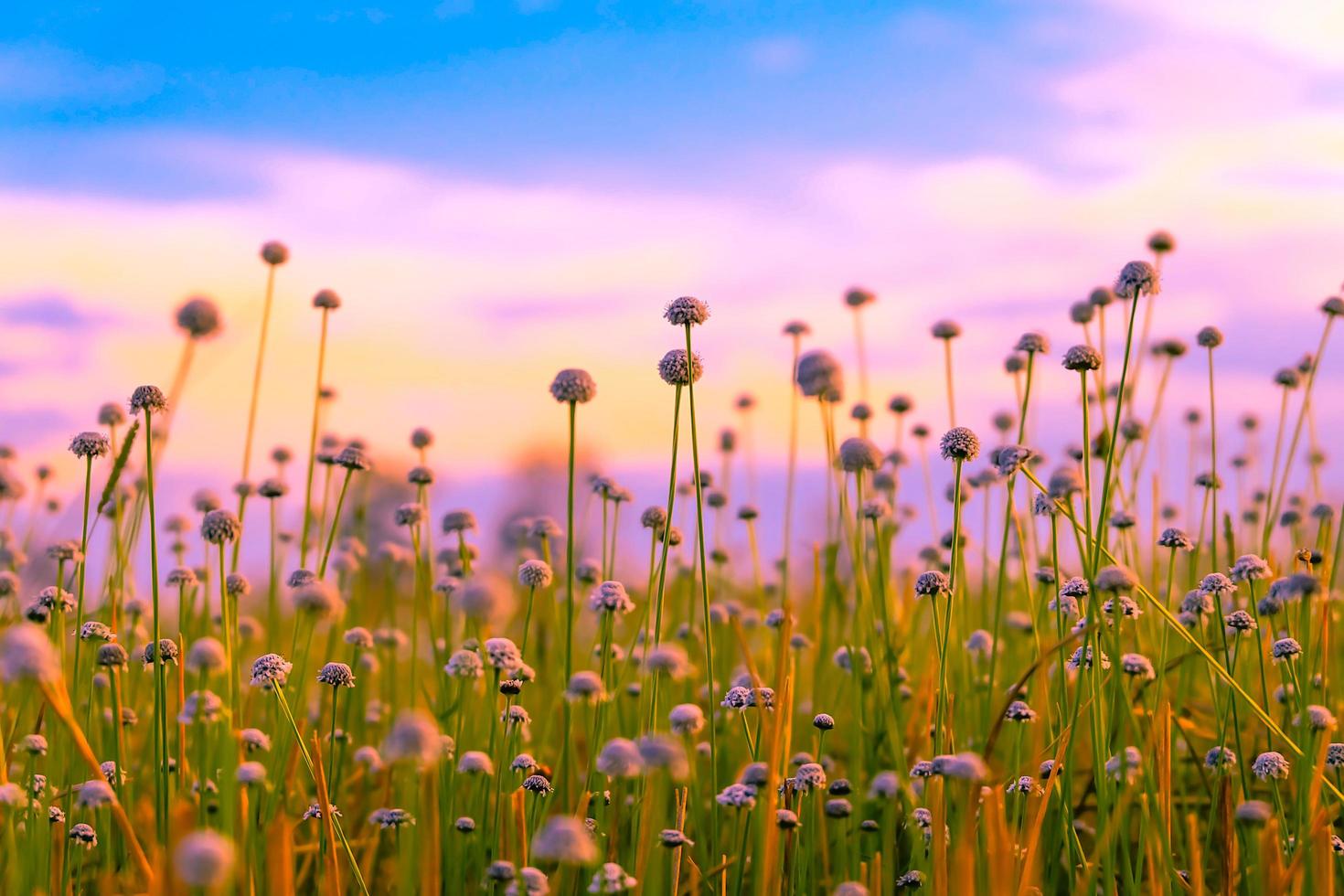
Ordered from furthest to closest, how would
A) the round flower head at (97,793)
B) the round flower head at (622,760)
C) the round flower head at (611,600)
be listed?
the round flower head at (611,600) < the round flower head at (97,793) < the round flower head at (622,760)

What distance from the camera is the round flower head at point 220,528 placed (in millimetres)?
2713

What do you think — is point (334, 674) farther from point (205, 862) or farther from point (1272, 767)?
point (1272, 767)

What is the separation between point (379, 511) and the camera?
32.2ft

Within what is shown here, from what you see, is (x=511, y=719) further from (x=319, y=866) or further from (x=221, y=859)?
(x=221, y=859)

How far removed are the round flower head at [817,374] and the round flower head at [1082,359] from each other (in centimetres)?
49

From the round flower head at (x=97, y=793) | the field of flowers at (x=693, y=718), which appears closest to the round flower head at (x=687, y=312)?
the field of flowers at (x=693, y=718)

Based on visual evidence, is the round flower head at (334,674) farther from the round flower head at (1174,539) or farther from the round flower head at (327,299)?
the round flower head at (1174,539)

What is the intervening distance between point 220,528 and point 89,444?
0.34 m

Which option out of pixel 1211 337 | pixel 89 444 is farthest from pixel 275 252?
pixel 1211 337

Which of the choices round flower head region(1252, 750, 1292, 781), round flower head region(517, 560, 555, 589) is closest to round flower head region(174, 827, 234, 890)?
round flower head region(517, 560, 555, 589)

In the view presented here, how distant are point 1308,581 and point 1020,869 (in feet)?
2.47

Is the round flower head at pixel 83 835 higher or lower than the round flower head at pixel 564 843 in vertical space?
lower

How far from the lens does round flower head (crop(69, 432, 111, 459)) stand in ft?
8.61

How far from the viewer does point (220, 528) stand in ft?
8.91
